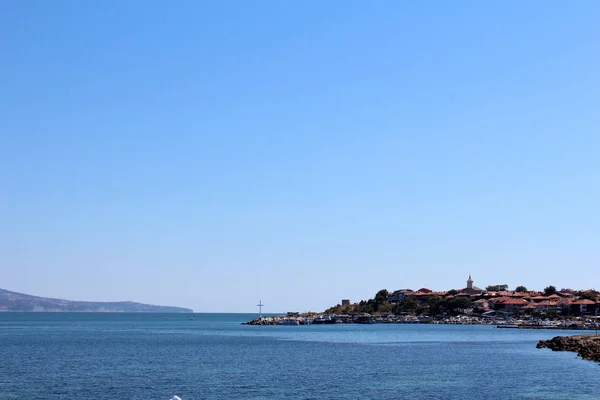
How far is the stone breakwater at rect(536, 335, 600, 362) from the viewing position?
87781 millimetres

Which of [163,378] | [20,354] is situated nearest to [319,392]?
[163,378]

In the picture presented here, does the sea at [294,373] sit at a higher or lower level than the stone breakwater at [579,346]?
lower

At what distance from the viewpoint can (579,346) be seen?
98.0 m

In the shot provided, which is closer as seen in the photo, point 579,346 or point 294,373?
point 294,373

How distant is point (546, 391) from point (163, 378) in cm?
3505

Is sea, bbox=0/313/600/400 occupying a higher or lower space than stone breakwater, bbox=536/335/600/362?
lower

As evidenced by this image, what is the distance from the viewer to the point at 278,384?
6294 centimetres

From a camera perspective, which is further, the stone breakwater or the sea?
the stone breakwater

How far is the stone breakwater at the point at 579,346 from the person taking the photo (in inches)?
3456

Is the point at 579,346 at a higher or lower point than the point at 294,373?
higher

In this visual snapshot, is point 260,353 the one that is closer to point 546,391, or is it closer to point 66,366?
point 66,366

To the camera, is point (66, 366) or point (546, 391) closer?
point (546, 391)

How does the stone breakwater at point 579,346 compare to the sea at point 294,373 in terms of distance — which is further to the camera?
the stone breakwater at point 579,346

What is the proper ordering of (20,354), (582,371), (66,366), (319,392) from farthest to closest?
1. (20,354)
2. (66,366)
3. (582,371)
4. (319,392)
